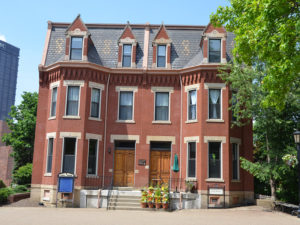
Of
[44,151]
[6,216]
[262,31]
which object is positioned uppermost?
[262,31]

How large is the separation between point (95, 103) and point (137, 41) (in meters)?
5.27

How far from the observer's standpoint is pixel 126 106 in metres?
23.0

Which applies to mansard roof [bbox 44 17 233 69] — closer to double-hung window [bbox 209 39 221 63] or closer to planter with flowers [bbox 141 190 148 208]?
double-hung window [bbox 209 39 221 63]

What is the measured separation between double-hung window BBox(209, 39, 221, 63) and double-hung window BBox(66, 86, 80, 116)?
28.1 feet

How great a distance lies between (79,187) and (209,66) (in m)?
10.6

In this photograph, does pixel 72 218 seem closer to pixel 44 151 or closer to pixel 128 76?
pixel 44 151

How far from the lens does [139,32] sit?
24984 mm

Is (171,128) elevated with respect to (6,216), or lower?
elevated

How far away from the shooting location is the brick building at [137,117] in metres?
21.1

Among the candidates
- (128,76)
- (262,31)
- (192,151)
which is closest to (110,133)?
(128,76)

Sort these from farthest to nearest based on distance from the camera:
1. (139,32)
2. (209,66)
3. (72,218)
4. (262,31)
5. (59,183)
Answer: (139,32) < (209,66) < (59,183) < (72,218) < (262,31)

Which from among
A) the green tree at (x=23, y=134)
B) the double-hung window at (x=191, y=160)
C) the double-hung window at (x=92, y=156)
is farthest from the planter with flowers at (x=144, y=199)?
the green tree at (x=23, y=134)

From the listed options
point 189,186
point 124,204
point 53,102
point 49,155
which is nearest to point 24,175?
point 49,155

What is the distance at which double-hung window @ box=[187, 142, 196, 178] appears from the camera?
21.4m
